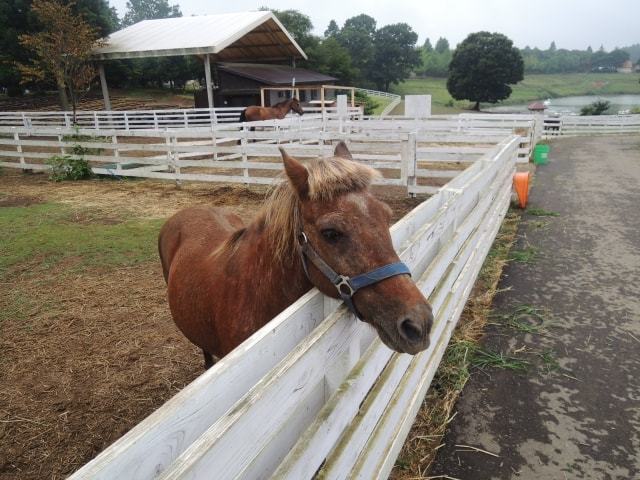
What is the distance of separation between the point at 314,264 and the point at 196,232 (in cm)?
176

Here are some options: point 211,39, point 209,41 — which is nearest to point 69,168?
point 209,41

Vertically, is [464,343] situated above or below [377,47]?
below

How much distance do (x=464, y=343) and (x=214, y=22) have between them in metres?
30.7

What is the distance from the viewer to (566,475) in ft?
7.42

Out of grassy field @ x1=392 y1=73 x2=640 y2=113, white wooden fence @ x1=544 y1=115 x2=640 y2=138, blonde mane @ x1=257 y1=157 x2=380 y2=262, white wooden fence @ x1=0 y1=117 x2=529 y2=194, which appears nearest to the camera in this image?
blonde mane @ x1=257 y1=157 x2=380 y2=262

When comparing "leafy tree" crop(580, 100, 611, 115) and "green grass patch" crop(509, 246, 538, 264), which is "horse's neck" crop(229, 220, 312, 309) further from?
"leafy tree" crop(580, 100, 611, 115)

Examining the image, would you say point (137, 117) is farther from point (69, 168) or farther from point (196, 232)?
point (196, 232)

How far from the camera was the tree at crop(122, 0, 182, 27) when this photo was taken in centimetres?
12138

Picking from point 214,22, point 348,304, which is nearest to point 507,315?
point 348,304

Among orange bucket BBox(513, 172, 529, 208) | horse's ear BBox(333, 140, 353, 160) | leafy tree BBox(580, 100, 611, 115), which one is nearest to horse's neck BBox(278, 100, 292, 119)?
orange bucket BBox(513, 172, 529, 208)

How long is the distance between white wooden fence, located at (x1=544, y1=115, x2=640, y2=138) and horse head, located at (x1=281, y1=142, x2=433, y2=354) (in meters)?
24.6

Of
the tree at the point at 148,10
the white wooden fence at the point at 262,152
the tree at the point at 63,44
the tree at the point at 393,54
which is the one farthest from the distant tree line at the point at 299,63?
the tree at the point at 148,10

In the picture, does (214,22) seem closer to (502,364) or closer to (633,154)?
(633,154)

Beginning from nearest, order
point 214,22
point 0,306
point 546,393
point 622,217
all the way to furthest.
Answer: point 546,393 → point 0,306 → point 622,217 → point 214,22
